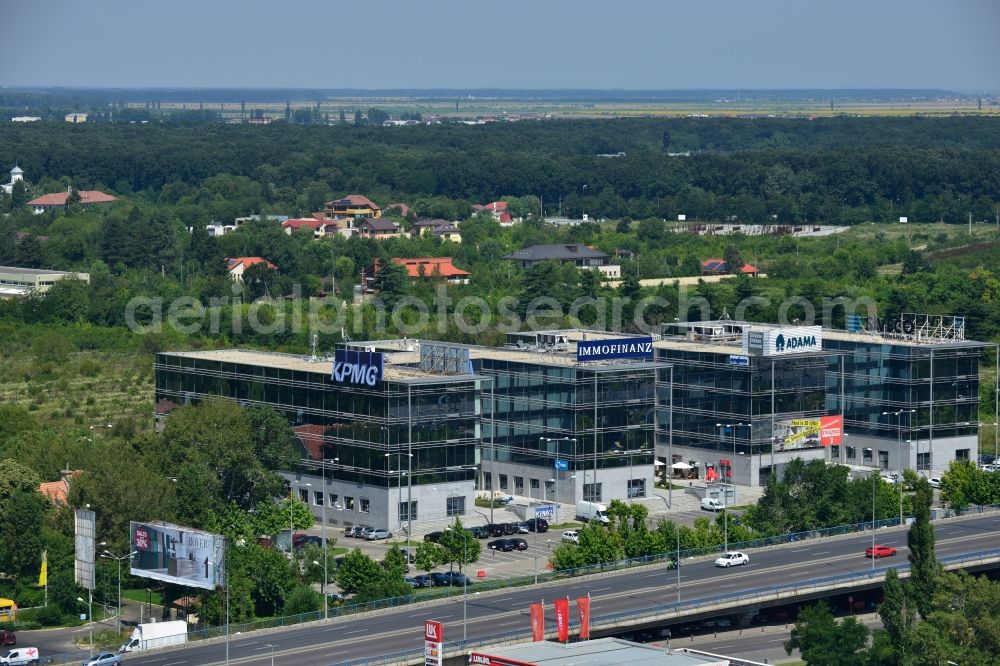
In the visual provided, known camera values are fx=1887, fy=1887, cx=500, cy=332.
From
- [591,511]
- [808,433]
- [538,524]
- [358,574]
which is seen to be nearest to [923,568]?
[358,574]

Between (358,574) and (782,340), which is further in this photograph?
(782,340)

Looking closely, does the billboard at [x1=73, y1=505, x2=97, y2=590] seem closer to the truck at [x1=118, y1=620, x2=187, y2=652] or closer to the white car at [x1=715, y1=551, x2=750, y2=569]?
the truck at [x1=118, y1=620, x2=187, y2=652]

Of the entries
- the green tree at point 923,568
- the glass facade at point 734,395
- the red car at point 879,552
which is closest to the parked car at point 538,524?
the glass facade at point 734,395

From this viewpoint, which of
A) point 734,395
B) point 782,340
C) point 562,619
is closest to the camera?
point 562,619

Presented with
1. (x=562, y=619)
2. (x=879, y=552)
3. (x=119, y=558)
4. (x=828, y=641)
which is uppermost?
(x=562, y=619)

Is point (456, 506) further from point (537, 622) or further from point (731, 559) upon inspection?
point (537, 622)

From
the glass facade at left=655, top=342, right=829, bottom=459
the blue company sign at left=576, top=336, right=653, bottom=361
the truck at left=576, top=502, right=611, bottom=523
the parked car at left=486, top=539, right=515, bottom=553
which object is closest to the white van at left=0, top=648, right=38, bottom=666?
the parked car at left=486, top=539, right=515, bottom=553
